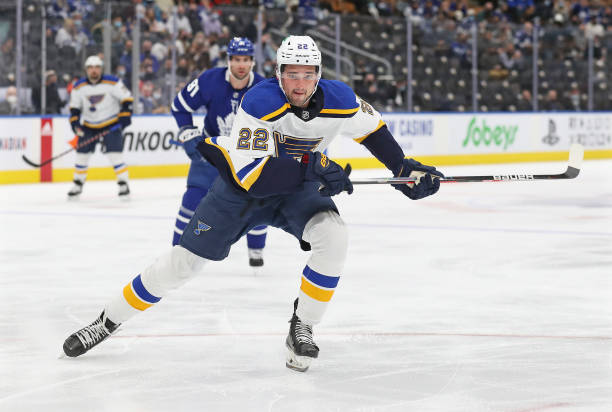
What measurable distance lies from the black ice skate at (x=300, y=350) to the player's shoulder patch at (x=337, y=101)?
0.74m

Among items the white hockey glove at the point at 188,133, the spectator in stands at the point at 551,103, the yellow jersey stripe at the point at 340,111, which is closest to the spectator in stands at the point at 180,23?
the spectator in stands at the point at 551,103

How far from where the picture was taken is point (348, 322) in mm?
4309

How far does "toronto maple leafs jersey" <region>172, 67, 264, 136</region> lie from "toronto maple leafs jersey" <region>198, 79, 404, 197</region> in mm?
2040

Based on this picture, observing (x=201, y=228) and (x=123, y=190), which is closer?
(x=201, y=228)

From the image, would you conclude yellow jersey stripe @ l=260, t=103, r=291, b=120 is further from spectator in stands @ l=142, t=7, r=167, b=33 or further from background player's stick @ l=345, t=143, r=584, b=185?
spectator in stands @ l=142, t=7, r=167, b=33

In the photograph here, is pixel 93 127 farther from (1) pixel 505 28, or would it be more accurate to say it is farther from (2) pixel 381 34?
(1) pixel 505 28

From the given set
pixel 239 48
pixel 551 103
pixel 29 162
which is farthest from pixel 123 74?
pixel 551 103

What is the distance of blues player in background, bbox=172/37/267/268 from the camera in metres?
5.54

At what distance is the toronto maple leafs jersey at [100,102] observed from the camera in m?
10.4

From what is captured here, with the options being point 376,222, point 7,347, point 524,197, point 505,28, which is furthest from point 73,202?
point 505,28

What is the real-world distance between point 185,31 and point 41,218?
16.5ft

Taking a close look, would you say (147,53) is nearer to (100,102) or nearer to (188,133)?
(100,102)

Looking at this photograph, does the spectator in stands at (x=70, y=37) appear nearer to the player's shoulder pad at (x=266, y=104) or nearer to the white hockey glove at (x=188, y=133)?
the white hockey glove at (x=188, y=133)

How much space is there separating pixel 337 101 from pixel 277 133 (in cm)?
23
